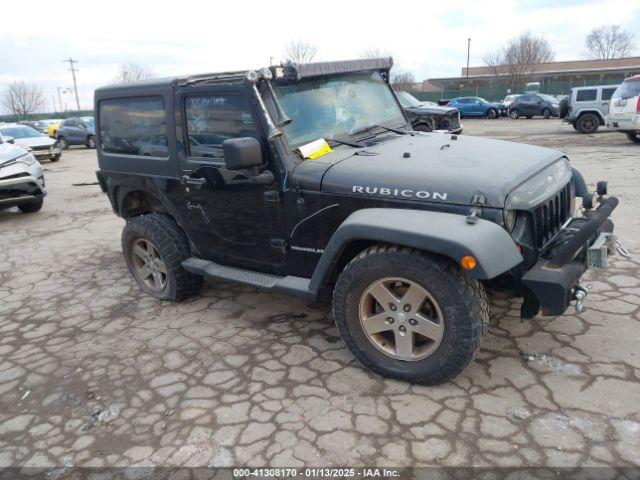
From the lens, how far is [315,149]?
137 inches

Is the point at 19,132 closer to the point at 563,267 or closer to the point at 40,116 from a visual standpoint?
the point at 563,267

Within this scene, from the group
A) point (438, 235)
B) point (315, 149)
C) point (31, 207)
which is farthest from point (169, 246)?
point (31, 207)

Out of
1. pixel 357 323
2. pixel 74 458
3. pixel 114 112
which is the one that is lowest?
pixel 74 458

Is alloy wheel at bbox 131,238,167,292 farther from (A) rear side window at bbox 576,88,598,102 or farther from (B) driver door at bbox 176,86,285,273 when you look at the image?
(A) rear side window at bbox 576,88,598,102

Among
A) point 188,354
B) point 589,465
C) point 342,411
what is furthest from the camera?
point 188,354

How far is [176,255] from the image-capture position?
4.35 meters

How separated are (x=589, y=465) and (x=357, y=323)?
1407 millimetres

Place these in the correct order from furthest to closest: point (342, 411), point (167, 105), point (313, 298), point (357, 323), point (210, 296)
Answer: point (210, 296) < point (167, 105) < point (313, 298) < point (357, 323) < point (342, 411)

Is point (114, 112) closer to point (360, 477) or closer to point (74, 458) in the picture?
point (74, 458)

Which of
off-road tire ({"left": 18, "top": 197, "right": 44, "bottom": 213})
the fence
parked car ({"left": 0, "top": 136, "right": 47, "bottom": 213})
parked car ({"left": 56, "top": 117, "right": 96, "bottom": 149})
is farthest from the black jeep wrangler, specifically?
the fence

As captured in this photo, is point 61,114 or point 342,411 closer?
point 342,411

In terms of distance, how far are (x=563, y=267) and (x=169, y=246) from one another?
3090mm

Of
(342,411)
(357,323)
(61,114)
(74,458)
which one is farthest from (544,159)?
(61,114)

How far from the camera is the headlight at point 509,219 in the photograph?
279cm
